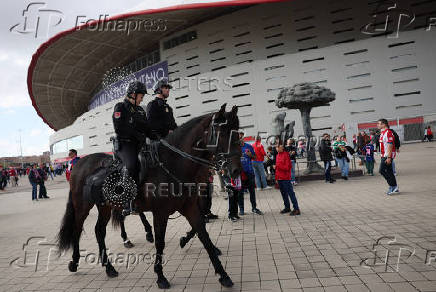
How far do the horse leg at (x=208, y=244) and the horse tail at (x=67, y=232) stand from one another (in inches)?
82.2

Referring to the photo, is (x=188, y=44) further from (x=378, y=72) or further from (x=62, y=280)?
(x=62, y=280)

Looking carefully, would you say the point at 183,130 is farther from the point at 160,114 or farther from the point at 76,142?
the point at 76,142

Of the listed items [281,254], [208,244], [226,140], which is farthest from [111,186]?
[281,254]

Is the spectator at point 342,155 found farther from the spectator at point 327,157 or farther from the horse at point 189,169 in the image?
the horse at point 189,169

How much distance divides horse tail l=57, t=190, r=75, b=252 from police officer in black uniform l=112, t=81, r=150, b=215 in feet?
4.27

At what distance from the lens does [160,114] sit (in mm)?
4363

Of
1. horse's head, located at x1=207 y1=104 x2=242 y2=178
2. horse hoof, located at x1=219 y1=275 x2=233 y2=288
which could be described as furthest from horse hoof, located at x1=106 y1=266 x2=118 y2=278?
horse's head, located at x1=207 y1=104 x2=242 y2=178

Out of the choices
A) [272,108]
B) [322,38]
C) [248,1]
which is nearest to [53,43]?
[248,1]

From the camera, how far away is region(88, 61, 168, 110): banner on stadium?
133 ft

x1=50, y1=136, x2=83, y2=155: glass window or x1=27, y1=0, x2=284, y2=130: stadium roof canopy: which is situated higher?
x1=27, y1=0, x2=284, y2=130: stadium roof canopy

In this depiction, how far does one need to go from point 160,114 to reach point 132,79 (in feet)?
141

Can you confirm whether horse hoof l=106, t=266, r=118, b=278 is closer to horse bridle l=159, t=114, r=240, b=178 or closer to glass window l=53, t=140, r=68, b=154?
horse bridle l=159, t=114, r=240, b=178

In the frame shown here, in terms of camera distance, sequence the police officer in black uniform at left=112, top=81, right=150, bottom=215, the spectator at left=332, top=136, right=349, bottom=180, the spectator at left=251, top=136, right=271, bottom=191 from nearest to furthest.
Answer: the police officer in black uniform at left=112, top=81, right=150, bottom=215 → the spectator at left=251, top=136, right=271, bottom=191 → the spectator at left=332, top=136, right=349, bottom=180

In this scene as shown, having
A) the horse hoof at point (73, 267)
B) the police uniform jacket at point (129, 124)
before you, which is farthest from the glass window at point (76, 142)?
the police uniform jacket at point (129, 124)
